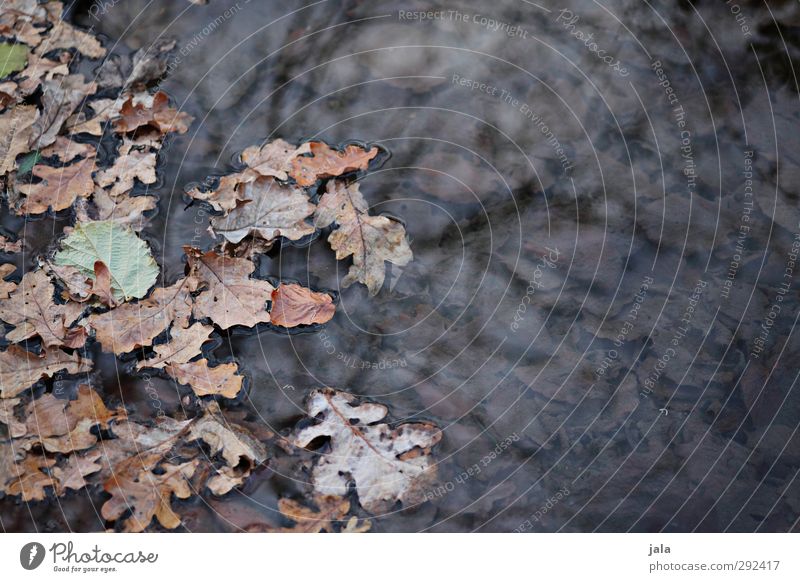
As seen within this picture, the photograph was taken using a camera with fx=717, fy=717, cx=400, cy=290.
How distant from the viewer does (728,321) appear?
284 cm

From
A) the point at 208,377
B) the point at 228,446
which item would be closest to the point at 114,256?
the point at 208,377

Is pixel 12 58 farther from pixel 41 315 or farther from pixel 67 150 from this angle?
pixel 41 315

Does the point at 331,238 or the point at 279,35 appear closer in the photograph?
the point at 331,238

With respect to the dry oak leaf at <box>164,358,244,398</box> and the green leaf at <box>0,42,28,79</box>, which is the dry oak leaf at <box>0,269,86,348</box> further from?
the green leaf at <box>0,42,28,79</box>

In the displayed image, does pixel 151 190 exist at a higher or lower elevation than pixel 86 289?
higher

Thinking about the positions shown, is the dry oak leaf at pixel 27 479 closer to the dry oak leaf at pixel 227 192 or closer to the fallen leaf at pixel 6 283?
the fallen leaf at pixel 6 283

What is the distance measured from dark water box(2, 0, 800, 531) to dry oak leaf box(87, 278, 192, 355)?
0.31 feet

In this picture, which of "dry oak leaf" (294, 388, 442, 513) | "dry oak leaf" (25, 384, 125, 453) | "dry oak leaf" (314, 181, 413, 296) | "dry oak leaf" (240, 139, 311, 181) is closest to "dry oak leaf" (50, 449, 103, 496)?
"dry oak leaf" (25, 384, 125, 453)

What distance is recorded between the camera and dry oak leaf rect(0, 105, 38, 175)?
2.90 metres

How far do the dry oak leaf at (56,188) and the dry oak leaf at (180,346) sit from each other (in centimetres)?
69

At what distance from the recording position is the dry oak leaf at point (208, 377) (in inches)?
107

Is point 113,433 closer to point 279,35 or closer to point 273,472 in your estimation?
point 273,472
